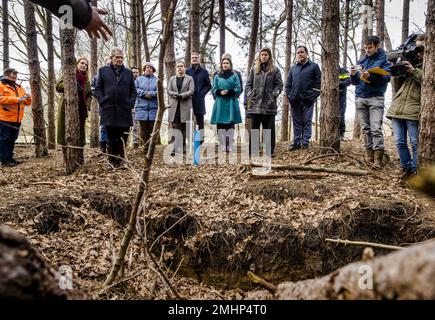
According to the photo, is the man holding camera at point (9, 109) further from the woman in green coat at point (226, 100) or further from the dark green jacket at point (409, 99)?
the dark green jacket at point (409, 99)

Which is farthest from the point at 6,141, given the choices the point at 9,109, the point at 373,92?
the point at 373,92

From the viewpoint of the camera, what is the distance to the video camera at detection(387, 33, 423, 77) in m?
5.38

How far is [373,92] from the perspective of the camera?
252 inches

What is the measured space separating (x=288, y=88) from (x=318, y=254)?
4.53 m

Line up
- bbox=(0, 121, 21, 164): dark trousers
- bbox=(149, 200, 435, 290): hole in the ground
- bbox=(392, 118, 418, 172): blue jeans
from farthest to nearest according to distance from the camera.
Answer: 1. bbox=(0, 121, 21, 164): dark trousers
2. bbox=(392, 118, 418, 172): blue jeans
3. bbox=(149, 200, 435, 290): hole in the ground

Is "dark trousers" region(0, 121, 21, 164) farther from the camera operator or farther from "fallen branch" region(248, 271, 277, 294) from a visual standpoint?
the camera operator

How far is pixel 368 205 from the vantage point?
485 centimetres

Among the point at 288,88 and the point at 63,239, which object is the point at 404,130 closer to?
the point at 288,88

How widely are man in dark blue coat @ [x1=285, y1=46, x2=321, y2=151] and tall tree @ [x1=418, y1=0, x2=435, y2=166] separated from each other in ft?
9.79

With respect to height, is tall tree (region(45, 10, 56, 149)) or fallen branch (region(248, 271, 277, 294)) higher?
tall tree (region(45, 10, 56, 149))

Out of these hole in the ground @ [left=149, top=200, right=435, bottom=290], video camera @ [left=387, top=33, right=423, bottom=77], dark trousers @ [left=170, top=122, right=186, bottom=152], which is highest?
video camera @ [left=387, top=33, right=423, bottom=77]

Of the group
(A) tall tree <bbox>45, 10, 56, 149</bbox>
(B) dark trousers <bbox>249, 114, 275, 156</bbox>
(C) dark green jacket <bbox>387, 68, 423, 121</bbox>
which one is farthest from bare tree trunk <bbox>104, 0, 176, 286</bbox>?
(A) tall tree <bbox>45, 10, 56, 149</bbox>

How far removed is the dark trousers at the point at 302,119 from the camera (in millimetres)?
8062
